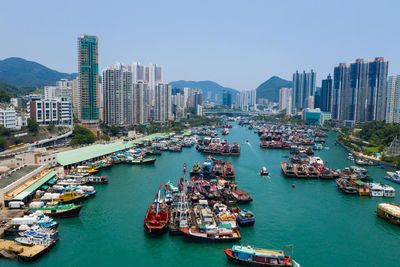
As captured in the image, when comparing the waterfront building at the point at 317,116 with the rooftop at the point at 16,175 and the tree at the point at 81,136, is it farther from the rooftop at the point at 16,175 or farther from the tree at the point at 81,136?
the rooftop at the point at 16,175

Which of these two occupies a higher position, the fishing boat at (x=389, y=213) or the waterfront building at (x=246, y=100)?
the waterfront building at (x=246, y=100)

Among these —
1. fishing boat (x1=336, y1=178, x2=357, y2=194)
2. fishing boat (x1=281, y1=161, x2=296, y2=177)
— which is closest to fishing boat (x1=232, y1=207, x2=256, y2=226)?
fishing boat (x1=336, y1=178, x2=357, y2=194)

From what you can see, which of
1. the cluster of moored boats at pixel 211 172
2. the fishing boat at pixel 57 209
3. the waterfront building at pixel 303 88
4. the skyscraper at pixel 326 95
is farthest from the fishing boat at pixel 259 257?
the waterfront building at pixel 303 88

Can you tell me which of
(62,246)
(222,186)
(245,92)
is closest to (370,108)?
(222,186)

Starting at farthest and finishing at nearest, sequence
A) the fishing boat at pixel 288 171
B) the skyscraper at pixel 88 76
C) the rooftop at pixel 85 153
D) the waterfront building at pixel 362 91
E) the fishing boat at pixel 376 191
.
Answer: the waterfront building at pixel 362 91 < the skyscraper at pixel 88 76 < the rooftop at pixel 85 153 < the fishing boat at pixel 288 171 < the fishing boat at pixel 376 191

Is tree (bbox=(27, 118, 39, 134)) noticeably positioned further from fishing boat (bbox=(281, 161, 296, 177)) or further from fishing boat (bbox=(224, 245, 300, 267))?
fishing boat (bbox=(224, 245, 300, 267))

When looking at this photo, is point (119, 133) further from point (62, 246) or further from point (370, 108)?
point (370, 108)
